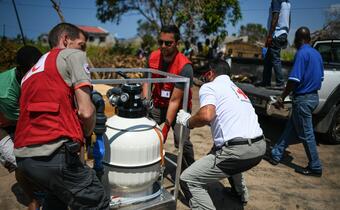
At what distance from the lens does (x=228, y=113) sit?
2.63 metres

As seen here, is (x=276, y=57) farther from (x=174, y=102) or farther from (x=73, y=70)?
(x=73, y=70)

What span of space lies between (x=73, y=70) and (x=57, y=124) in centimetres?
35

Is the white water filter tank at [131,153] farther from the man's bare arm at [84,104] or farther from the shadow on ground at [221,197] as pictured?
the shadow on ground at [221,197]

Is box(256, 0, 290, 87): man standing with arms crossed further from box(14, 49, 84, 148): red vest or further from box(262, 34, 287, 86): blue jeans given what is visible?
box(14, 49, 84, 148): red vest

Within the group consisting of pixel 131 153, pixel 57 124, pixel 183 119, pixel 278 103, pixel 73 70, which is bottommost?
pixel 278 103

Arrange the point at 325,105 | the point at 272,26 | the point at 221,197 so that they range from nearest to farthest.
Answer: the point at 221,197 < the point at 325,105 < the point at 272,26

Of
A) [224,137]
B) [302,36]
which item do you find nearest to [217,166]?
[224,137]

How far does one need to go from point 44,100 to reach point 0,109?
97cm

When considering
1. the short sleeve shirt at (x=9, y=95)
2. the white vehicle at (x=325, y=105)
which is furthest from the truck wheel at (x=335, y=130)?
the short sleeve shirt at (x=9, y=95)

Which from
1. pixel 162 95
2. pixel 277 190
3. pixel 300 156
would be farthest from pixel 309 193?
pixel 162 95

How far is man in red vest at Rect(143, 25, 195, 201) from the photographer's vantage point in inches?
125

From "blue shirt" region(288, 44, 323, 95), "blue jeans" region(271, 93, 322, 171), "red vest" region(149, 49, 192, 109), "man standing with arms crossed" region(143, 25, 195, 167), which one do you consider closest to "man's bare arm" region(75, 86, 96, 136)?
"man standing with arms crossed" region(143, 25, 195, 167)

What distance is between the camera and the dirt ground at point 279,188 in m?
3.38

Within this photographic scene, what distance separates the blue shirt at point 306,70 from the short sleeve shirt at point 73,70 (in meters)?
3.17
